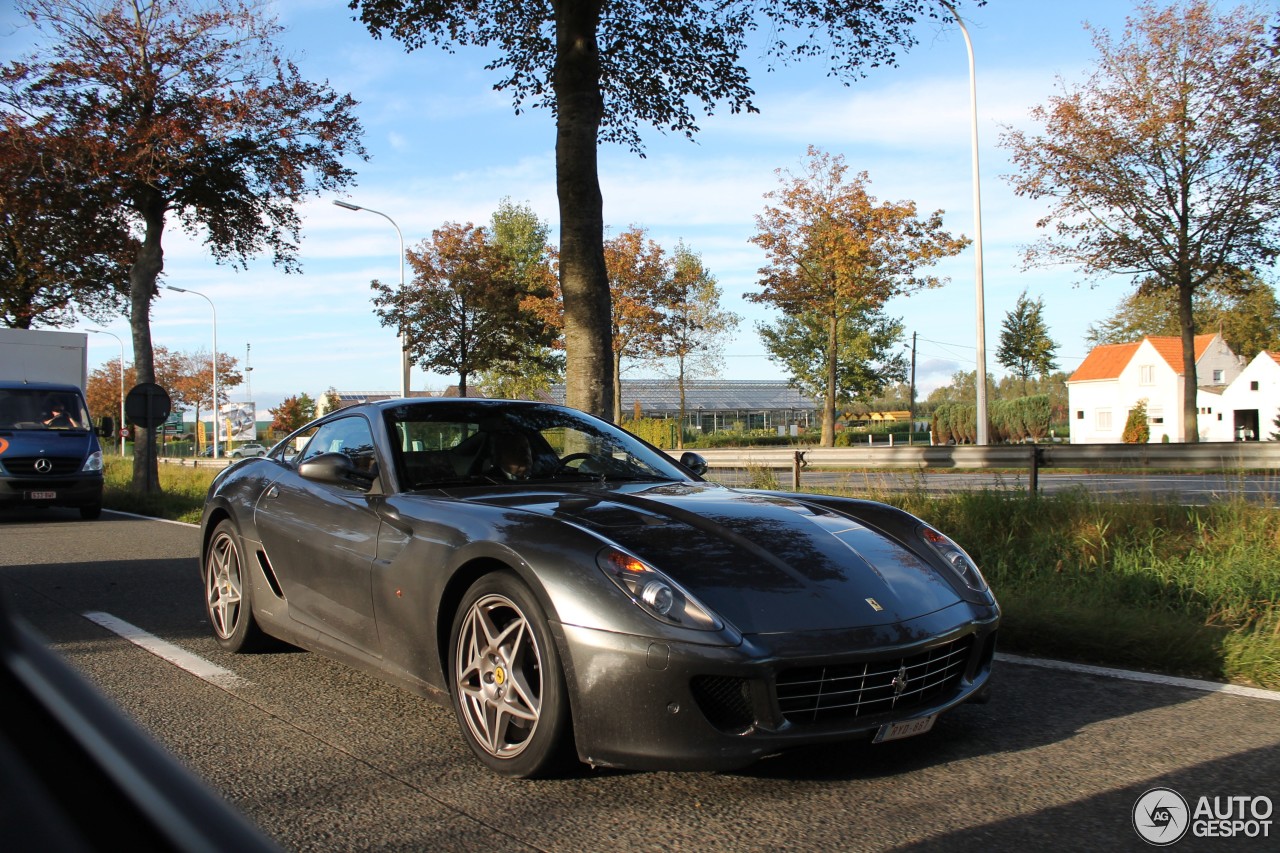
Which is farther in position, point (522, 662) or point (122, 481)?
point (122, 481)

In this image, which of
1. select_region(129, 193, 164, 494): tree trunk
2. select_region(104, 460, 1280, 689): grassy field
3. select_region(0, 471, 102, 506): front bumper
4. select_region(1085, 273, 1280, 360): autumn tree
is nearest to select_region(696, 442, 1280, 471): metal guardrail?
select_region(104, 460, 1280, 689): grassy field

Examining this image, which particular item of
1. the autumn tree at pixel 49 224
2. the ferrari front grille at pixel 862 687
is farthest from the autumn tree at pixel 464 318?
the ferrari front grille at pixel 862 687

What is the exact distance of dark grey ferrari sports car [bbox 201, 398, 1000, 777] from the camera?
9.82 feet

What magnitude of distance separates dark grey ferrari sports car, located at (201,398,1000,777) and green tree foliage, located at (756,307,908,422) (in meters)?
40.1

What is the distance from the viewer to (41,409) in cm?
1484

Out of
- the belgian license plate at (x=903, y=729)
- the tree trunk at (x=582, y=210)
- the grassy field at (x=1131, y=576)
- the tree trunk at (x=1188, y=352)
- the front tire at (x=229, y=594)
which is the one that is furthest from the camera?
the tree trunk at (x=1188, y=352)

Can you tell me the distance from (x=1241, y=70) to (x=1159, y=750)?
2383cm

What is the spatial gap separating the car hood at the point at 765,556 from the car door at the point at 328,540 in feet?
2.08

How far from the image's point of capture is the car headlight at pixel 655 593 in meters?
3.03

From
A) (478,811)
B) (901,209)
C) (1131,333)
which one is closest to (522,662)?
(478,811)

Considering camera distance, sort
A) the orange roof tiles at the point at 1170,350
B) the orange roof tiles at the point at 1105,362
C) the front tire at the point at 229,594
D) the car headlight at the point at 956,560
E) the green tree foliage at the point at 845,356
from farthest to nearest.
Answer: the orange roof tiles at the point at 1105,362 < the orange roof tiles at the point at 1170,350 < the green tree foliage at the point at 845,356 < the front tire at the point at 229,594 < the car headlight at the point at 956,560

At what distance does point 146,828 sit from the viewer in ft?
2.36

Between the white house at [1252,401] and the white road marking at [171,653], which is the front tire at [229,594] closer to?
the white road marking at [171,653]

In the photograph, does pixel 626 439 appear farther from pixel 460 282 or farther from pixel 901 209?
pixel 901 209
